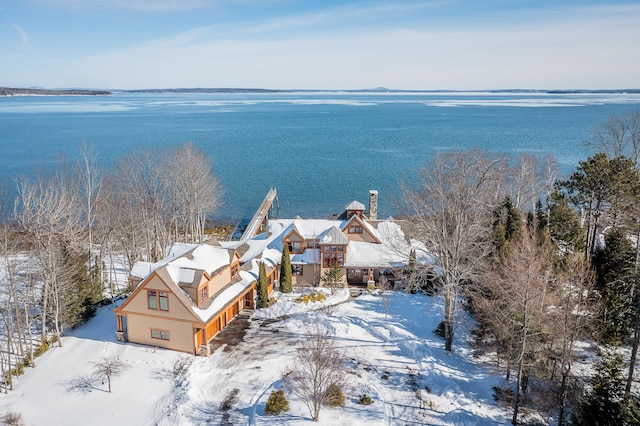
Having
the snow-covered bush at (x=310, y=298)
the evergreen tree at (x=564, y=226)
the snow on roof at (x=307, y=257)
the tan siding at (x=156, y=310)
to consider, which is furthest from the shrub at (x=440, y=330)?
the tan siding at (x=156, y=310)

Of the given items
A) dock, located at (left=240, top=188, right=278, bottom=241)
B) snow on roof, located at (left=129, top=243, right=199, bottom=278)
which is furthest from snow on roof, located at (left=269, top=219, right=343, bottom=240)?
snow on roof, located at (left=129, top=243, right=199, bottom=278)

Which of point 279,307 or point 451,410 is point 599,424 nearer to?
point 451,410

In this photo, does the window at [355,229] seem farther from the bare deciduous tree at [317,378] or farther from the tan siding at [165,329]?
the bare deciduous tree at [317,378]

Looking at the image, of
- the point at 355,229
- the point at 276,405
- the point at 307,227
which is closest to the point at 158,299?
the point at 276,405

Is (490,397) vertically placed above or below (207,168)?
below

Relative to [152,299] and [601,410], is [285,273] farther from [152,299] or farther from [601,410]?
[601,410]

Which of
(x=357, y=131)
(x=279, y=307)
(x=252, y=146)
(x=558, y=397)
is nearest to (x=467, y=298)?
(x=558, y=397)

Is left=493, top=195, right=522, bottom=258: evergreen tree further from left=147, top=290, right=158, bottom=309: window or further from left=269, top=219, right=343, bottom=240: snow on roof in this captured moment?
left=147, top=290, right=158, bottom=309: window
